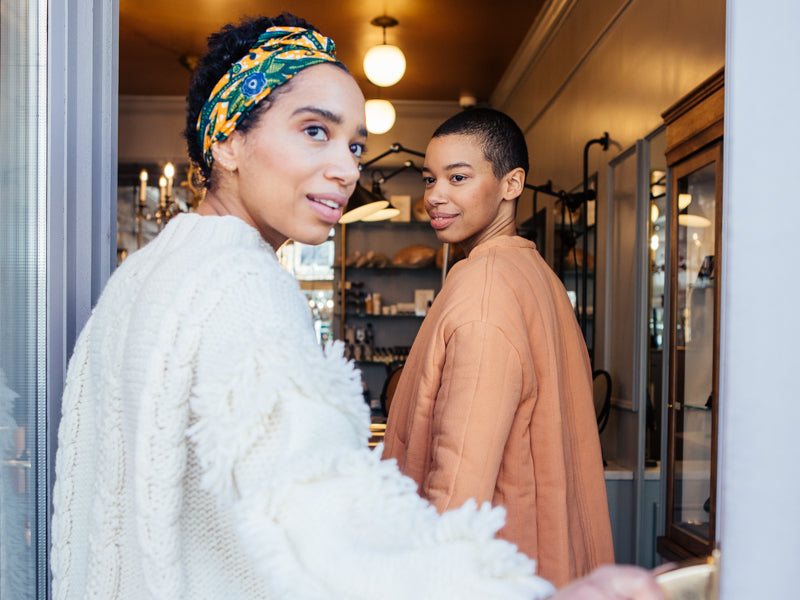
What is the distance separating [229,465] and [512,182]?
134cm

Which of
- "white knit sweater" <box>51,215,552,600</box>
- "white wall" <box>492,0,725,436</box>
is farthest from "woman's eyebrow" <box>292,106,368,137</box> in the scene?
"white wall" <box>492,0,725,436</box>

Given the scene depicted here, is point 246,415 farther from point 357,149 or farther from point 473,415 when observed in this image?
point 473,415

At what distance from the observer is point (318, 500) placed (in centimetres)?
56

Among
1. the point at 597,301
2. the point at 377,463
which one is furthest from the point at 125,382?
the point at 597,301

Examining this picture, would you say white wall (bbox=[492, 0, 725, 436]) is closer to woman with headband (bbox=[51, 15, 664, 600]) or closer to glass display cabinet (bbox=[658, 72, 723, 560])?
glass display cabinet (bbox=[658, 72, 723, 560])

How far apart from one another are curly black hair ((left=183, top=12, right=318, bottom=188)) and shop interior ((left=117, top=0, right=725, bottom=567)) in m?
1.80

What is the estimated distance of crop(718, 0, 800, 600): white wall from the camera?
0.68 metres

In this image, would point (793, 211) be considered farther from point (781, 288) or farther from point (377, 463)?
point (377, 463)

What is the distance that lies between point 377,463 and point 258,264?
232 millimetres

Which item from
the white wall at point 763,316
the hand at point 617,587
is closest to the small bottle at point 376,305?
the white wall at point 763,316

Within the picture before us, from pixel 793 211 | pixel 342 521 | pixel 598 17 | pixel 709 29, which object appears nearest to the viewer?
pixel 342 521

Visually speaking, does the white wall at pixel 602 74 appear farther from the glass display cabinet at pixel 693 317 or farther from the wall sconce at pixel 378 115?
the wall sconce at pixel 378 115

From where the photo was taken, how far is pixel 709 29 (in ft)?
8.36

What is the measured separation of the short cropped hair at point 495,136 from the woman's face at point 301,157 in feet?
3.02
